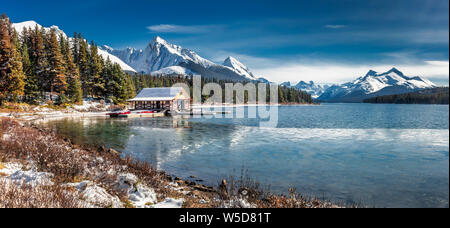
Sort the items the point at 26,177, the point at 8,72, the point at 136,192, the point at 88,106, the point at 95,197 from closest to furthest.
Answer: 1. the point at 95,197
2. the point at 26,177
3. the point at 136,192
4. the point at 8,72
5. the point at 88,106

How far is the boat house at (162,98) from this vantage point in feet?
212

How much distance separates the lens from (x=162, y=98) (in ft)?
207

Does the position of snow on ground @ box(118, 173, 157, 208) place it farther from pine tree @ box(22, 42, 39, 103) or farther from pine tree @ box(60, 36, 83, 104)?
pine tree @ box(60, 36, 83, 104)

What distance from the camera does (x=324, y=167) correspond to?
13.6 metres

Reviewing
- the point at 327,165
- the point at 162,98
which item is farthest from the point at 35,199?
the point at 162,98

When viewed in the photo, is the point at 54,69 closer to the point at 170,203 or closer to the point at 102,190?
the point at 102,190

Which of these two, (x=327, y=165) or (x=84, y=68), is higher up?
(x=84, y=68)

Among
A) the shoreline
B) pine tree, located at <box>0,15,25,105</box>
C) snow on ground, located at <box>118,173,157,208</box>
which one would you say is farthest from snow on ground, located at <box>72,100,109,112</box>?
snow on ground, located at <box>118,173,157,208</box>

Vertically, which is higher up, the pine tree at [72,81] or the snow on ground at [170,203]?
the pine tree at [72,81]

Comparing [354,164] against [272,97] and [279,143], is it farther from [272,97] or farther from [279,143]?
[272,97]

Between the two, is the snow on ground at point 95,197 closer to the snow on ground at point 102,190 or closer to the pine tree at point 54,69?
the snow on ground at point 102,190

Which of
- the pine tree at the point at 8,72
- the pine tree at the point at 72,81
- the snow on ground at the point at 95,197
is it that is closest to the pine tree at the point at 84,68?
the pine tree at the point at 72,81
